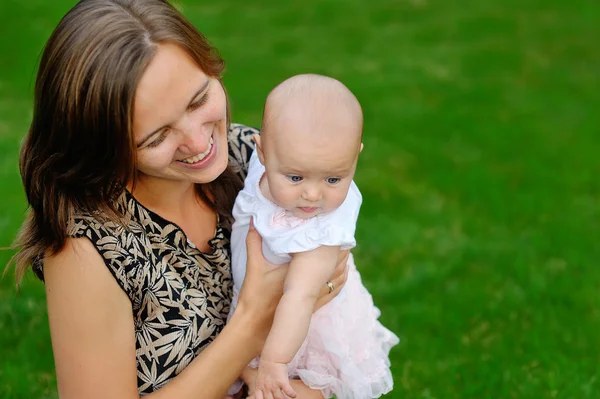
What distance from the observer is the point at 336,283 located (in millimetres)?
2943

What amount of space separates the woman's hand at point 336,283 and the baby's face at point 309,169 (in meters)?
0.21

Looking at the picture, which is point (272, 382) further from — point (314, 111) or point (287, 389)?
point (314, 111)

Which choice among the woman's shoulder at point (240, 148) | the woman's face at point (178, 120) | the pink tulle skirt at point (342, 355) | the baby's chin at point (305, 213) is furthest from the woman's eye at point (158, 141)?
the pink tulle skirt at point (342, 355)

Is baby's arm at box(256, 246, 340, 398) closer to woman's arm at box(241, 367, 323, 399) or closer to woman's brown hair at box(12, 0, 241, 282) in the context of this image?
woman's arm at box(241, 367, 323, 399)

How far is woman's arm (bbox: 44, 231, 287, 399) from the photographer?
8.34 feet

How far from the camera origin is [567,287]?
5.23 m

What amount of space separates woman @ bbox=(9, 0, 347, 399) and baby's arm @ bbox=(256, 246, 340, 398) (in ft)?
0.40

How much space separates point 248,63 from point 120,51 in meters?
6.74

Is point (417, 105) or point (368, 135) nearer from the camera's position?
point (368, 135)

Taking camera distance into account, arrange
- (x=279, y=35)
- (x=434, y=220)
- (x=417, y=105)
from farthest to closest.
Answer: (x=279, y=35) → (x=417, y=105) → (x=434, y=220)

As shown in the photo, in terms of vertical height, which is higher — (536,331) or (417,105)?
(536,331)

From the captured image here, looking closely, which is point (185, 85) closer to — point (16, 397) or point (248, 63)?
point (16, 397)

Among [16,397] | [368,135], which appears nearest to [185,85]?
[16,397]

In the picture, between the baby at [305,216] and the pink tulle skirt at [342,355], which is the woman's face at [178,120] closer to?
the baby at [305,216]
